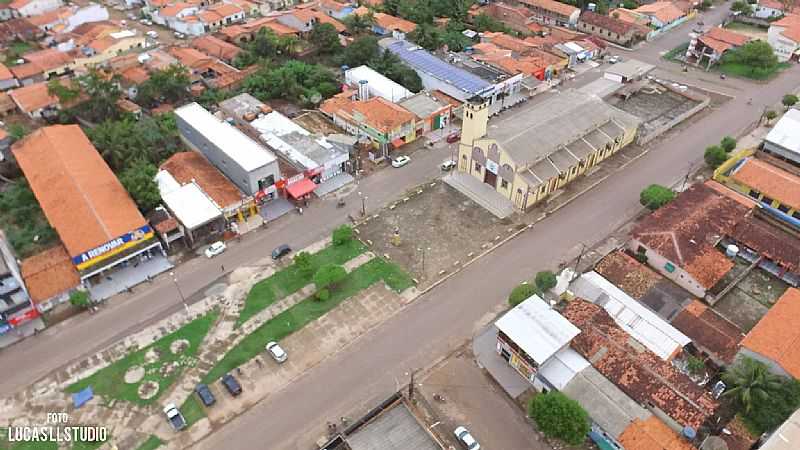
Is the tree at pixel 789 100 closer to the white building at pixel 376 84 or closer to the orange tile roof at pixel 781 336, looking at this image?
the orange tile roof at pixel 781 336

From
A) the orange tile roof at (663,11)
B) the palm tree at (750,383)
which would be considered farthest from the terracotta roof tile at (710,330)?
the orange tile roof at (663,11)

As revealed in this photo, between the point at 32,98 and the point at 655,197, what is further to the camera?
the point at 32,98

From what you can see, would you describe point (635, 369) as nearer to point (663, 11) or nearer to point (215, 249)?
point (215, 249)

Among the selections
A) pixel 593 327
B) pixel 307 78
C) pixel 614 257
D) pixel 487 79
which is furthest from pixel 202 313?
pixel 487 79

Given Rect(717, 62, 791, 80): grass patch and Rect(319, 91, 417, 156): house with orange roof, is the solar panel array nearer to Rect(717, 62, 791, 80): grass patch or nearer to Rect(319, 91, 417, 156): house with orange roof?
Rect(319, 91, 417, 156): house with orange roof

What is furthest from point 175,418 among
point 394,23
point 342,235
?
point 394,23

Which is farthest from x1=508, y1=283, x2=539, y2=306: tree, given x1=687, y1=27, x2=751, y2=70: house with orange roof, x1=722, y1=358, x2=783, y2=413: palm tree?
x1=687, y1=27, x2=751, y2=70: house with orange roof

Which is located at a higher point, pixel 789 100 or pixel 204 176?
pixel 789 100
